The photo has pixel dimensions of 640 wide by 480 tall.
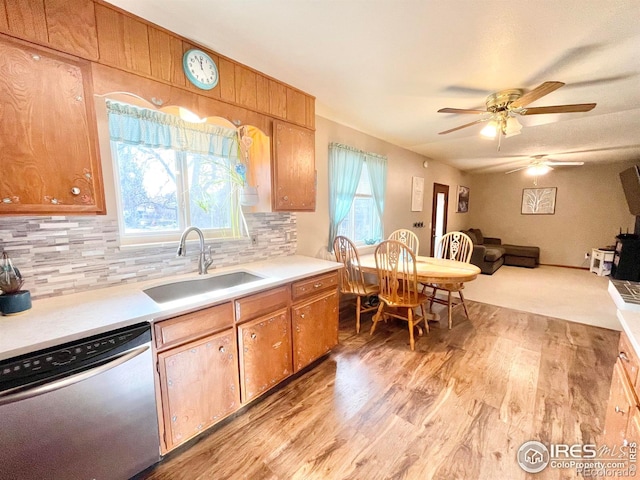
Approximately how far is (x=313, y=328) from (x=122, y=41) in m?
2.14

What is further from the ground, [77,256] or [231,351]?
[77,256]

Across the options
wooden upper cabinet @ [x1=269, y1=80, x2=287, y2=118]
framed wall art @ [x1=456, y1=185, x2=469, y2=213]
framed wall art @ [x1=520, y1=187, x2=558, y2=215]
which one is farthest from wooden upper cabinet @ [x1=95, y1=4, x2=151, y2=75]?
framed wall art @ [x1=520, y1=187, x2=558, y2=215]

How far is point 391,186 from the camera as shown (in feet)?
13.5

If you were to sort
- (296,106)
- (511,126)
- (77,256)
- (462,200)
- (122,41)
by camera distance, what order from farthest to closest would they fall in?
(462,200) → (511,126) → (296,106) → (77,256) → (122,41)

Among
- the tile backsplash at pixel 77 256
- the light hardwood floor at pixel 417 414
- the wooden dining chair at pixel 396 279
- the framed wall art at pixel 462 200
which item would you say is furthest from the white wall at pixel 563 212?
the tile backsplash at pixel 77 256

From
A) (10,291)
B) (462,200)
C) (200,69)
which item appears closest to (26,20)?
(200,69)

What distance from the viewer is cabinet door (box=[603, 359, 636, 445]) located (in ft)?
3.23

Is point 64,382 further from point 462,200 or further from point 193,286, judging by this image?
point 462,200

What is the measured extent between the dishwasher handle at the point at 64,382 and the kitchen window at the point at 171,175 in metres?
0.88

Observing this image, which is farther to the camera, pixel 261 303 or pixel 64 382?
pixel 261 303

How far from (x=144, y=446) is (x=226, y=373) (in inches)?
18.2

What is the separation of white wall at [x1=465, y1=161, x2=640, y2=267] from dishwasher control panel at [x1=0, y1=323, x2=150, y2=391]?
8152 mm

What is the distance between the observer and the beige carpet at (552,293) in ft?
10.8

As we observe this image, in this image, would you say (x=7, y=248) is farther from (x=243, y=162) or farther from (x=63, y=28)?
(x=243, y=162)
